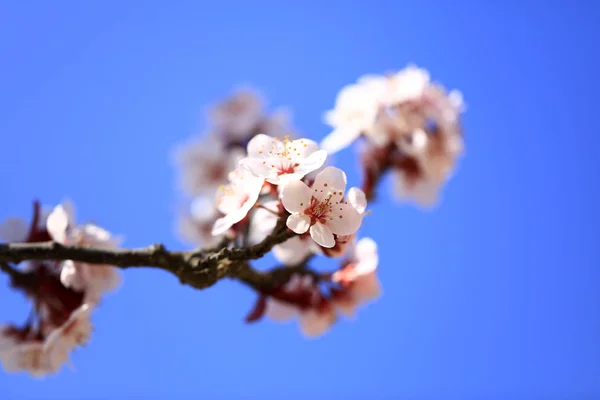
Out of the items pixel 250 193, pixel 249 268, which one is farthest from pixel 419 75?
pixel 250 193

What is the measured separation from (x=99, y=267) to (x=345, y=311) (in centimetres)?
118

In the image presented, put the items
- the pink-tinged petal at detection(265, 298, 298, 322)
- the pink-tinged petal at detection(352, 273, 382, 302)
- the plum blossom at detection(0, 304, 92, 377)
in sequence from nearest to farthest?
the plum blossom at detection(0, 304, 92, 377)
the pink-tinged petal at detection(352, 273, 382, 302)
the pink-tinged petal at detection(265, 298, 298, 322)

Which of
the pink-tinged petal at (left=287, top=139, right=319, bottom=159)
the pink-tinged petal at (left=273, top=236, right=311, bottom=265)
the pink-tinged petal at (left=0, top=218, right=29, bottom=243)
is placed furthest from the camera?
the pink-tinged petal at (left=0, top=218, right=29, bottom=243)

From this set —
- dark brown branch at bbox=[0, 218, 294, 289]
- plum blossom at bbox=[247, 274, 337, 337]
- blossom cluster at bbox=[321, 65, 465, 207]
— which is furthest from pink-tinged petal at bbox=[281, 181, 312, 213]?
blossom cluster at bbox=[321, 65, 465, 207]

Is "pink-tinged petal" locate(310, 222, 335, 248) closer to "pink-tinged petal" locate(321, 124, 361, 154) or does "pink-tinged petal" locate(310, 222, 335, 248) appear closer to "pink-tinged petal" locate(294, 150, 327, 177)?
"pink-tinged petal" locate(294, 150, 327, 177)

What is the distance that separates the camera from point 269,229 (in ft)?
6.95

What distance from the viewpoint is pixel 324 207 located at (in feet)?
6.06

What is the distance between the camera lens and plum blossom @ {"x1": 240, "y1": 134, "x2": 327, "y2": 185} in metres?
1.80

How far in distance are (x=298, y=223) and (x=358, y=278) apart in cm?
109

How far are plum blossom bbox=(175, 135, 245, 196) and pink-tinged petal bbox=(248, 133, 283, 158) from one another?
272cm

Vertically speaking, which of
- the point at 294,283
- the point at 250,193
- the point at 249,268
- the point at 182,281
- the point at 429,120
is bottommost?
the point at 182,281

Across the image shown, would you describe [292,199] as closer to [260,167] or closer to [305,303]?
[260,167]

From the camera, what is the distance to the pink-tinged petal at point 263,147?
77.1 inches

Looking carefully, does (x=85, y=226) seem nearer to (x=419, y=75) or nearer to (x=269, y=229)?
(x=269, y=229)
